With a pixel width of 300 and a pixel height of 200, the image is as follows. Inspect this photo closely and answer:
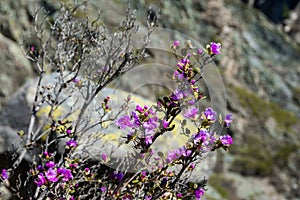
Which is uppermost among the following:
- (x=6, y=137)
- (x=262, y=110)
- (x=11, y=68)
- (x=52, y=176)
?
(x=262, y=110)

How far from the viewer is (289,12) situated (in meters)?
67.7

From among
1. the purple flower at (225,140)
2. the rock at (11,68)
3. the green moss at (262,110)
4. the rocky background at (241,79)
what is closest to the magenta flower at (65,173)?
the purple flower at (225,140)

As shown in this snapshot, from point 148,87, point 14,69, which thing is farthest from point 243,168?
point 14,69

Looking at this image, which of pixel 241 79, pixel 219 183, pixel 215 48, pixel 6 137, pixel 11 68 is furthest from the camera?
pixel 241 79

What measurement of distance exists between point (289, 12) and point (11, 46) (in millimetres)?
64276

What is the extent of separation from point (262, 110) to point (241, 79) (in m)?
5.39

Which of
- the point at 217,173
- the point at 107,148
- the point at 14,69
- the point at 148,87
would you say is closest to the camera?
the point at 107,148

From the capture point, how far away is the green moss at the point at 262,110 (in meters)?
25.9

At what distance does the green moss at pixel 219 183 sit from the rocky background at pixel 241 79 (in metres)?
0.05

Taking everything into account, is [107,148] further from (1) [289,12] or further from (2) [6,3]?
(1) [289,12]

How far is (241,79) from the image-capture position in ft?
104

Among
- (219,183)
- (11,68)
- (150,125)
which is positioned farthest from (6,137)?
(219,183)

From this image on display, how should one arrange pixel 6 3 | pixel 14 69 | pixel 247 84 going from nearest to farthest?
pixel 14 69, pixel 6 3, pixel 247 84

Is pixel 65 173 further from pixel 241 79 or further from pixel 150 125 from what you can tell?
pixel 241 79
